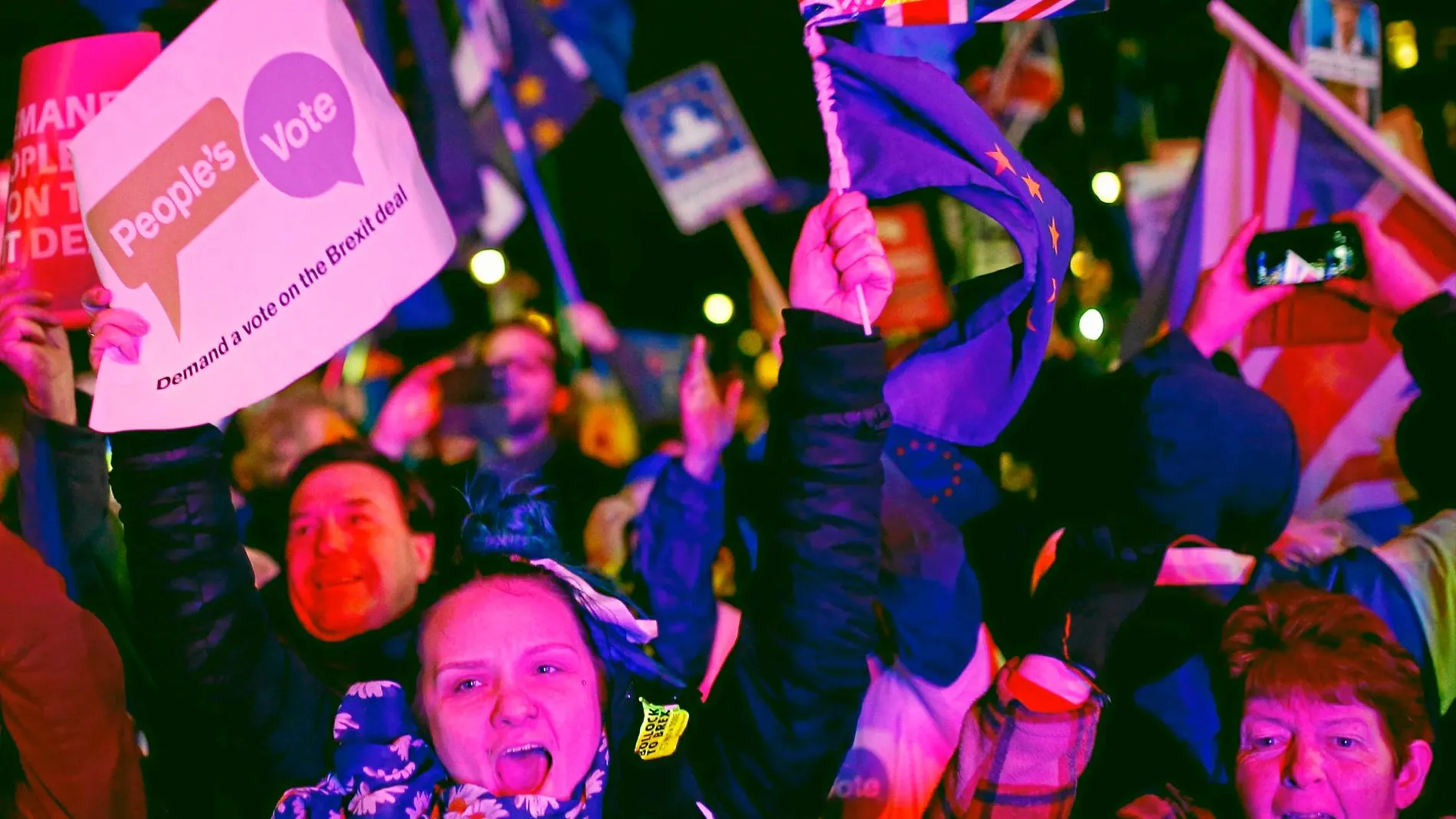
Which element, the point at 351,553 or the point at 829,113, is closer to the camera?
the point at 829,113

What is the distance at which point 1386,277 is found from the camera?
247 centimetres

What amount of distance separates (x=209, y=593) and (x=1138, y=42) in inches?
93.8

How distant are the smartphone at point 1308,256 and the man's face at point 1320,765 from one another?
96 centimetres

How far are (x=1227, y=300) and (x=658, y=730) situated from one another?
1.63 m

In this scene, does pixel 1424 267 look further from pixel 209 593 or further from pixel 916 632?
pixel 209 593

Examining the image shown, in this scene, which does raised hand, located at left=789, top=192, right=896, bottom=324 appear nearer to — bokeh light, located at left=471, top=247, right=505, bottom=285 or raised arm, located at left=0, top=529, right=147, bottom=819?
bokeh light, located at left=471, top=247, right=505, bottom=285

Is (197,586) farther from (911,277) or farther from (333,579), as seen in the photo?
(911,277)

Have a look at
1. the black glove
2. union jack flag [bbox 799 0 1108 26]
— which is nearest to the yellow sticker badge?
the black glove

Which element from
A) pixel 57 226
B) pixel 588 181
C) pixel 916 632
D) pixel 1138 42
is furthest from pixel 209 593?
Answer: pixel 1138 42

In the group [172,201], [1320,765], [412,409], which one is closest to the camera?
[172,201]

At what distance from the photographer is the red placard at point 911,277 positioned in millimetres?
2471

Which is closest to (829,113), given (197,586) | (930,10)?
(930,10)

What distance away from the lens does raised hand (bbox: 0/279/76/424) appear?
7.14ft

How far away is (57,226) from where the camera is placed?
2236 mm
